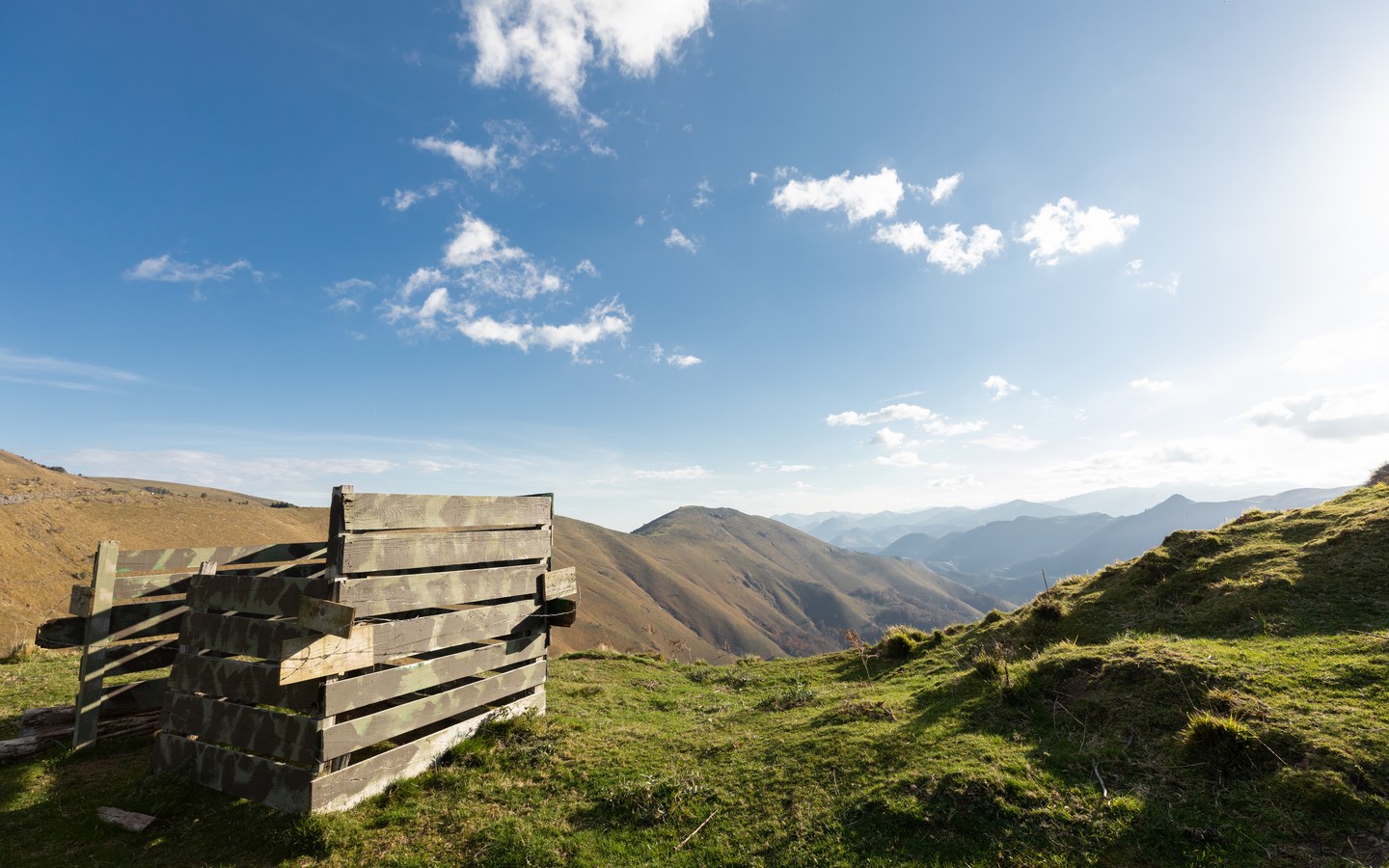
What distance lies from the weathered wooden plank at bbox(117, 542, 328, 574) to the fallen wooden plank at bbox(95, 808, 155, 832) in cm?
373

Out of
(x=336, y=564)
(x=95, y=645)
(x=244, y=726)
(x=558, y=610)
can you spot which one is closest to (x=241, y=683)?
(x=244, y=726)

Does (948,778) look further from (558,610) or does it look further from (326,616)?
(326,616)

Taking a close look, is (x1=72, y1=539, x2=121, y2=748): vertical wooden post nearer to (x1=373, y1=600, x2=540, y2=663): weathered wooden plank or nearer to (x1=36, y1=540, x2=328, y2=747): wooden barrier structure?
(x1=36, y1=540, x2=328, y2=747): wooden barrier structure

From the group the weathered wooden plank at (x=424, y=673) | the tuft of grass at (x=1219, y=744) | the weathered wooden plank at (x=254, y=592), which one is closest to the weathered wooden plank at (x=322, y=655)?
the weathered wooden plank at (x=424, y=673)

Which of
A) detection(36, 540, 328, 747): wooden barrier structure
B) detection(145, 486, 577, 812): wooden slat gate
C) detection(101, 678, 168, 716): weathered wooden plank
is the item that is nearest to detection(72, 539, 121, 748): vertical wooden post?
detection(36, 540, 328, 747): wooden barrier structure

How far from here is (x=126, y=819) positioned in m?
6.30

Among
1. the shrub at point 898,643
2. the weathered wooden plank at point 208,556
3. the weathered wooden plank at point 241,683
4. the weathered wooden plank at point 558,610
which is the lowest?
the shrub at point 898,643

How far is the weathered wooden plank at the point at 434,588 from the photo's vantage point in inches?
276

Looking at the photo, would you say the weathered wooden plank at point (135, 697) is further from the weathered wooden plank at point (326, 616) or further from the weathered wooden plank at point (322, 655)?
the weathered wooden plank at point (326, 616)

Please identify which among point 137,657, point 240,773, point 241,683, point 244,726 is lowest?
point 240,773

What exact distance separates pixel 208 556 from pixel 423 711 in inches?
232

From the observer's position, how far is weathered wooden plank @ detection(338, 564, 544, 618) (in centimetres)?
701

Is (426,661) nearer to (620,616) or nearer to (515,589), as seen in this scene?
(515,589)

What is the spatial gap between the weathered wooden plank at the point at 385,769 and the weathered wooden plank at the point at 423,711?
0.21 meters
